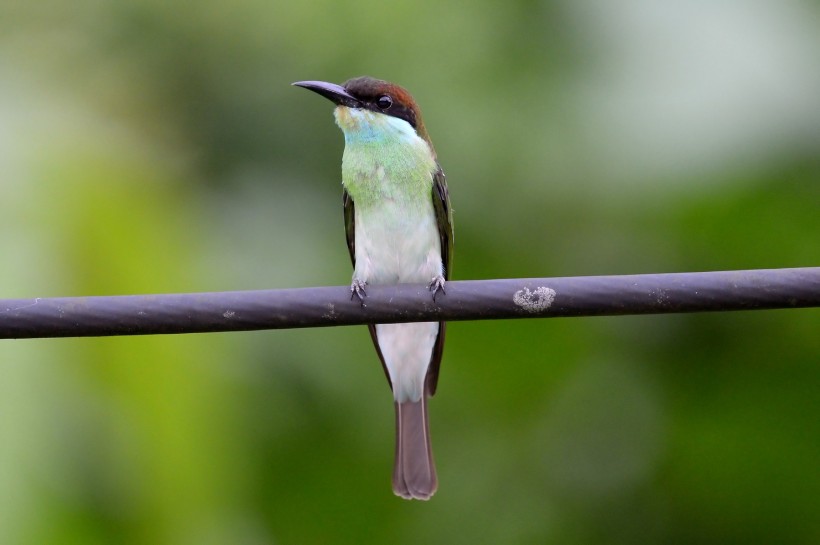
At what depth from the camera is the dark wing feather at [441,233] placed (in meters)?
3.81

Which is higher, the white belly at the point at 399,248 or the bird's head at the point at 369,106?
the bird's head at the point at 369,106

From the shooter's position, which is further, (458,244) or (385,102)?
(458,244)

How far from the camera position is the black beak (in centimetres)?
367

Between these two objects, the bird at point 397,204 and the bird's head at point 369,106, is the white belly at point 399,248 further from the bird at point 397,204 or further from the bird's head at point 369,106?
the bird's head at point 369,106

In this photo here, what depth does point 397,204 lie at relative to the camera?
3.77 meters

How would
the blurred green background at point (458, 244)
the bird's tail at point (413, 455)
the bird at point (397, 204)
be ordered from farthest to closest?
the bird at point (397, 204)
the bird's tail at point (413, 455)
the blurred green background at point (458, 244)

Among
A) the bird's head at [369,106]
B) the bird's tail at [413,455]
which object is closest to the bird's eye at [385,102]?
the bird's head at [369,106]

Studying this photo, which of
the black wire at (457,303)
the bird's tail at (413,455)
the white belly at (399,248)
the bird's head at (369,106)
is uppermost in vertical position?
the bird's head at (369,106)

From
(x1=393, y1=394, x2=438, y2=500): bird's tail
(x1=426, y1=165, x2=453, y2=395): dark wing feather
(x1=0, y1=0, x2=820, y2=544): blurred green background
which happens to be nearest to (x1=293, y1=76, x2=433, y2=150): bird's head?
Answer: (x1=426, y1=165, x2=453, y2=395): dark wing feather

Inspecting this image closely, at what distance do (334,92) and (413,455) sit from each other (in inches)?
45.8

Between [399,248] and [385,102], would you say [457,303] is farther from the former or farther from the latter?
[385,102]

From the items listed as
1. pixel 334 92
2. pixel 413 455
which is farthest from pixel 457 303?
pixel 334 92

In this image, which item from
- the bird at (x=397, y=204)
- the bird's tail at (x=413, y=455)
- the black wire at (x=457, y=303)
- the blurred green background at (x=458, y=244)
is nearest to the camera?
the black wire at (x=457, y=303)

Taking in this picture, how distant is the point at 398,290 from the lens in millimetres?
2500
